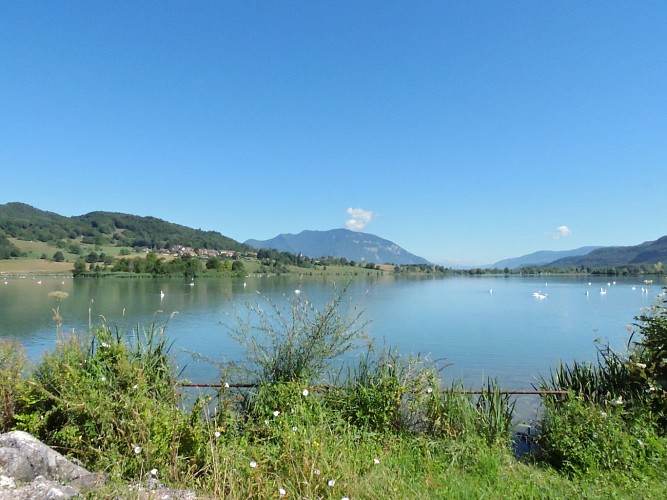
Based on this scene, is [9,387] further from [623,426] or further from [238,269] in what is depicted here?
[238,269]

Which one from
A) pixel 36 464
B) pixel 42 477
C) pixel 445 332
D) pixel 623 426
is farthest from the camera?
pixel 445 332

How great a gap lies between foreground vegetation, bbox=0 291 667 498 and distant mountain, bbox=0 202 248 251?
154 metres

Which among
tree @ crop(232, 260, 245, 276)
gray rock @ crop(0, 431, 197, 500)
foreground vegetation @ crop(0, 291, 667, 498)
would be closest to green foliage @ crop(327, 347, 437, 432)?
foreground vegetation @ crop(0, 291, 667, 498)

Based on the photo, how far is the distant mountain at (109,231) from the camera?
14150 cm

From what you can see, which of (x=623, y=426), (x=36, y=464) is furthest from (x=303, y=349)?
(x=623, y=426)

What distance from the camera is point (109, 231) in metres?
162

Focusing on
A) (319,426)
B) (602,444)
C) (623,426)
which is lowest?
(602,444)

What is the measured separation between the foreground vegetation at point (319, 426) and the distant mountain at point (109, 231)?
153825 millimetres

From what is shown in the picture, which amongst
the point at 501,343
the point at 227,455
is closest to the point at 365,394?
the point at 227,455

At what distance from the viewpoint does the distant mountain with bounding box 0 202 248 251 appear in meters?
142

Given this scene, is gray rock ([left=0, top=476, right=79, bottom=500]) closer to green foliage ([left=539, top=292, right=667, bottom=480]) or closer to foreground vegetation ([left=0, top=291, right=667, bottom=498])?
foreground vegetation ([left=0, top=291, right=667, bottom=498])

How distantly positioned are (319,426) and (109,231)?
17944cm

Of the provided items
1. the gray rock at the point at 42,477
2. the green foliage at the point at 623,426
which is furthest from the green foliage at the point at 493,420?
the gray rock at the point at 42,477

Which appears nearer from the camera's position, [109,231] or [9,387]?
[9,387]
